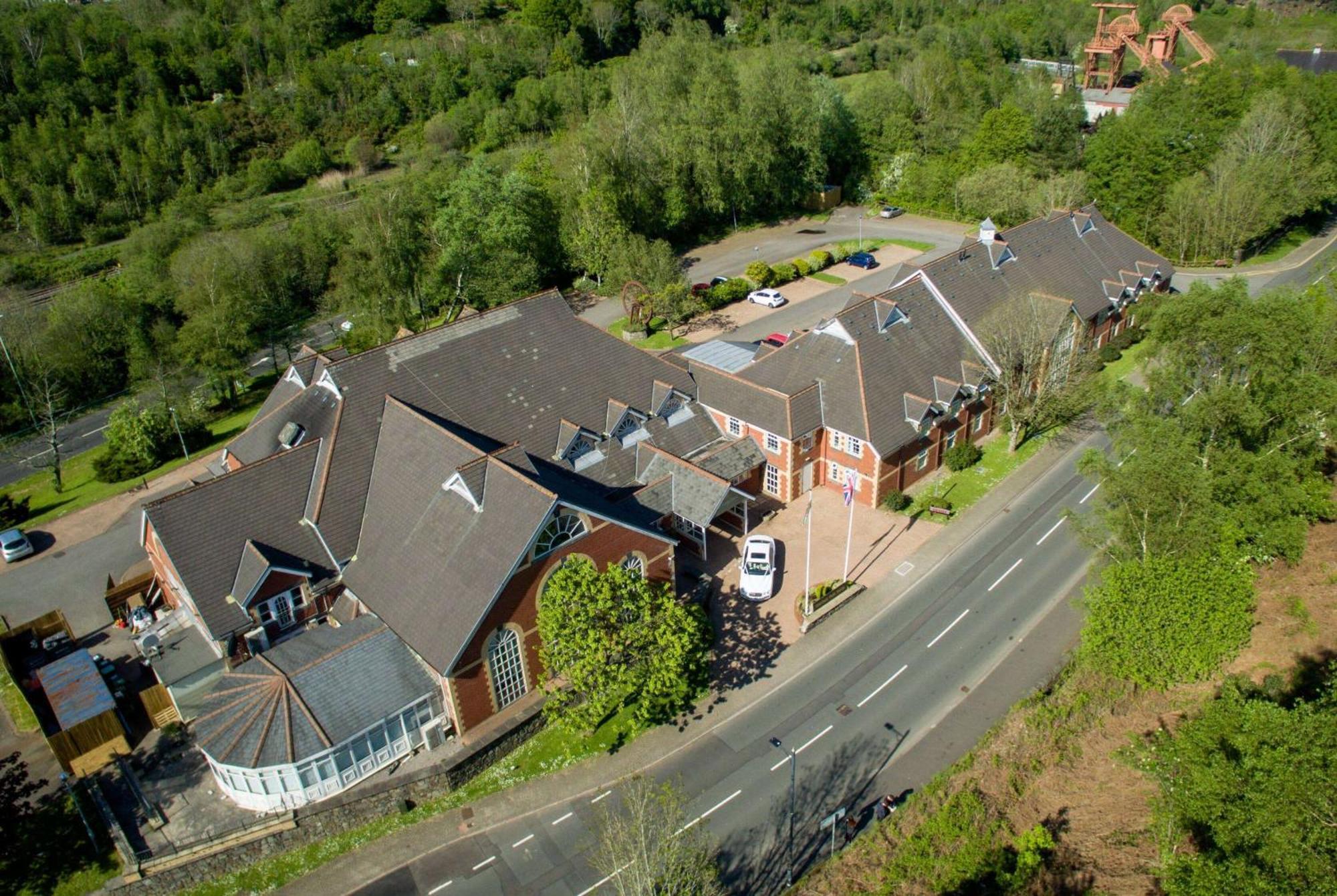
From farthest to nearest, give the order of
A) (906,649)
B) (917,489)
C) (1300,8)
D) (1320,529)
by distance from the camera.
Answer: (1300,8), (917,489), (1320,529), (906,649)

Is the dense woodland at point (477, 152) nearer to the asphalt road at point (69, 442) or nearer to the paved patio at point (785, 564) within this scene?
the asphalt road at point (69, 442)

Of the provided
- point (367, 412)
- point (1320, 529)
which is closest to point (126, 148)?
point (367, 412)

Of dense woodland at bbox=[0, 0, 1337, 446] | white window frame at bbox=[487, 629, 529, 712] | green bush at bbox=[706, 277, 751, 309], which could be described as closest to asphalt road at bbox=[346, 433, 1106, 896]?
white window frame at bbox=[487, 629, 529, 712]

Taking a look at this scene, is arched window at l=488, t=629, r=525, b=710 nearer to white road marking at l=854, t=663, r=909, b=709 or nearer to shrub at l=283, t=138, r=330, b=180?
white road marking at l=854, t=663, r=909, b=709

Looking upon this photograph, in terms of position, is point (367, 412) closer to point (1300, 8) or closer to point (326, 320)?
point (326, 320)

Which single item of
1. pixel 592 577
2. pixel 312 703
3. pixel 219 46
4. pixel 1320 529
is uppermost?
pixel 219 46

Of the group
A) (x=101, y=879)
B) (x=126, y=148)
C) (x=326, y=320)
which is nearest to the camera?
(x=101, y=879)

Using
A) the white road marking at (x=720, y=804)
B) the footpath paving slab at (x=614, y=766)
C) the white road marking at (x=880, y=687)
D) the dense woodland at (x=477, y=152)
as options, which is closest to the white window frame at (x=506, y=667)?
the footpath paving slab at (x=614, y=766)

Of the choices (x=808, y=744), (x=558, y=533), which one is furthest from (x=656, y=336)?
(x=808, y=744)
